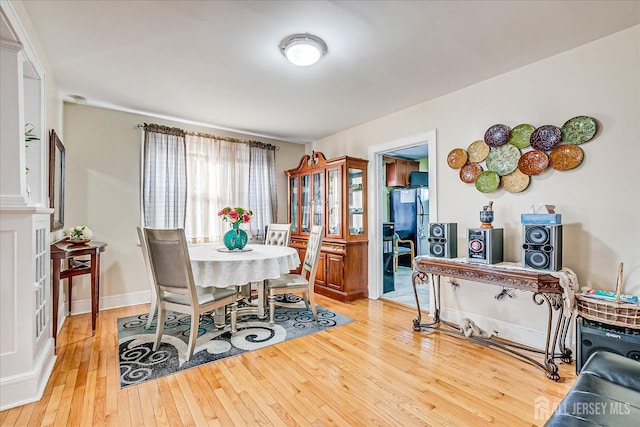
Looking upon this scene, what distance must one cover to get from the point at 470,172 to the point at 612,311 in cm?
157

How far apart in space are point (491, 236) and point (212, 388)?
246 centimetres

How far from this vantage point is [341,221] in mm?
4148

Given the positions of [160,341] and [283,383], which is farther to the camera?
[160,341]

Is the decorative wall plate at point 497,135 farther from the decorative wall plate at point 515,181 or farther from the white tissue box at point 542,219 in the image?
the white tissue box at point 542,219

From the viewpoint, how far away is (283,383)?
210 centimetres

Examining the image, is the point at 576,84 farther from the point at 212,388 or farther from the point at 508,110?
the point at 212,388

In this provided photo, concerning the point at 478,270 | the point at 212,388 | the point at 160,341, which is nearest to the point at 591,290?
the point at 478,270

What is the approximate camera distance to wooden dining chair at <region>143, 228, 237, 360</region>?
7.95ft

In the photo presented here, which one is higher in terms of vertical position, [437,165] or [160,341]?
[437,165]

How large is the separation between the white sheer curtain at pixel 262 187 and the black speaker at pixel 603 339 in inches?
155

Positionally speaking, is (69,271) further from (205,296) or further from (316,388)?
(316,388)

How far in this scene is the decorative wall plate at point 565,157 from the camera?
2.38m

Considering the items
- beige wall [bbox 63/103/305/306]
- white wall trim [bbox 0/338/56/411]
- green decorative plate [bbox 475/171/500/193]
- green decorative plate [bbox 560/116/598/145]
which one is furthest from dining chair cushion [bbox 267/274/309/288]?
green decorative plate [bbox 560/116/598/145]

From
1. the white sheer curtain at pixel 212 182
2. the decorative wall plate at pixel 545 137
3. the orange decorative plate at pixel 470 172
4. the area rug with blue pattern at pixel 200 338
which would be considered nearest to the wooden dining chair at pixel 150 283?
the area rug with blue pattern at pixel 200 338
